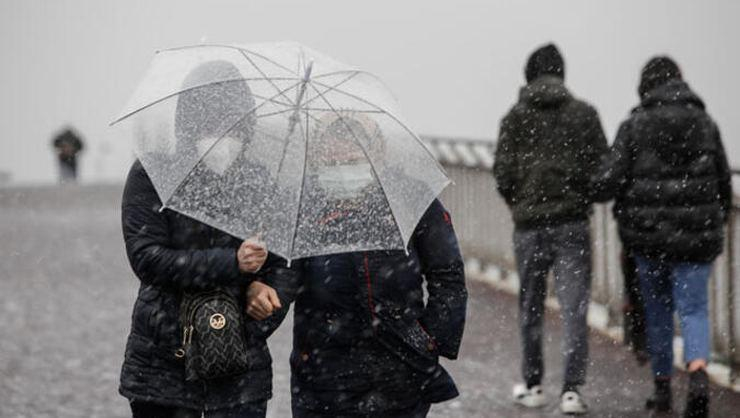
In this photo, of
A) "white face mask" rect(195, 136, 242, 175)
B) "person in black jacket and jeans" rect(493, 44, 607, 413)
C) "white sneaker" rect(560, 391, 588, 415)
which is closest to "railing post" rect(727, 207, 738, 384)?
"person in black jacket and jeans" rect(493, 44, 607, 413)

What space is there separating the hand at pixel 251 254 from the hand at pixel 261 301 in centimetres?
9

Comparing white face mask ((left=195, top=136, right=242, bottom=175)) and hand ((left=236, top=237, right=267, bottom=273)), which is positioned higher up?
white face mask ((left=195, top=136, right=242, bottom=175))

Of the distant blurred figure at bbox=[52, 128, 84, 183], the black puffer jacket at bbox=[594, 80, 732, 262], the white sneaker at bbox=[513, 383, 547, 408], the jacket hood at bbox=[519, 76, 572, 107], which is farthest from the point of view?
the distant blurred figure at bbox=[52, 128, 84, 183]

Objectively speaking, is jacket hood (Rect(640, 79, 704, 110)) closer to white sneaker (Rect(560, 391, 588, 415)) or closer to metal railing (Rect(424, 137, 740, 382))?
metal railing (Rect(424, 137, 740, 382))

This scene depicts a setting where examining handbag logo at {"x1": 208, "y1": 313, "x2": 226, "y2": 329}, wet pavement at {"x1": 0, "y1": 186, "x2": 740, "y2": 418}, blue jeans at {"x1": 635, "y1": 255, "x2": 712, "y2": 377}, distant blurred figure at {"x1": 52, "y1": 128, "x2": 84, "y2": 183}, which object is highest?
handbag logo at {"x1": 208, "y1": 313, "x2": 226, "y2": 329}

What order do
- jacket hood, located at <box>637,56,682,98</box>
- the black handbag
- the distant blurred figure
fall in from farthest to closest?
the distant blurred figure, jacket hood, located at <box>637,56,682,98</box>, the black handbag

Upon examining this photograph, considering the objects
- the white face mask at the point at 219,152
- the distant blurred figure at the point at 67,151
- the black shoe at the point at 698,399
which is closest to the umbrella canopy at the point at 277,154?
the white face mask at the point at 219,152

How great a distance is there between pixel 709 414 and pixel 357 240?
3.39 m

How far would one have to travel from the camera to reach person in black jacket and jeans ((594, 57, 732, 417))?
253 inches

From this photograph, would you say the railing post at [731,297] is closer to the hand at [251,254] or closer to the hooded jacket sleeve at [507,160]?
the hooded jacket sleeve at [507,160]

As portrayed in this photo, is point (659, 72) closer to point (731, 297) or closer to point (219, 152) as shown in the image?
point (731, 297)

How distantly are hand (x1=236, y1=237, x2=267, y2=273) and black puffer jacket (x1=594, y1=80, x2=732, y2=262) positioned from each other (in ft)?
10.3

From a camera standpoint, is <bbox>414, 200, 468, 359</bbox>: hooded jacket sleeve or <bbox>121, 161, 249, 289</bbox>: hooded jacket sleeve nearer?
<bbox>121, 161, 249, 289</bbox>: hooded jacket sleeve

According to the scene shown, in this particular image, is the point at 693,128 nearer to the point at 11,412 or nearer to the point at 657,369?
the point at 657,369
